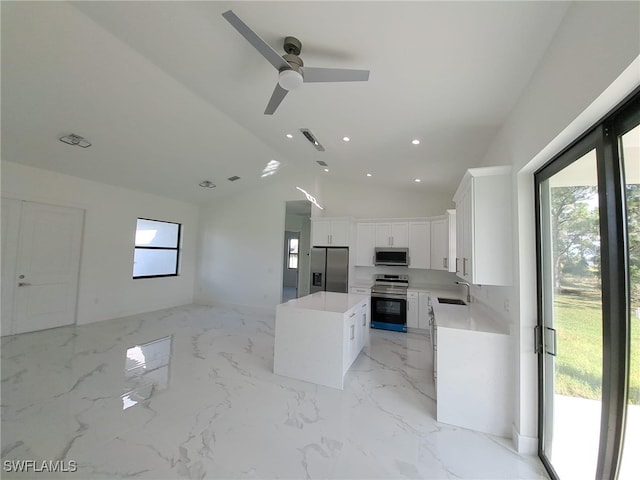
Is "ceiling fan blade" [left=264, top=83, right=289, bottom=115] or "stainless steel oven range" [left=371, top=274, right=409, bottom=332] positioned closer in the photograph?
"ceiling fan blade" [left=264, top=83, right=289, bottom=115]

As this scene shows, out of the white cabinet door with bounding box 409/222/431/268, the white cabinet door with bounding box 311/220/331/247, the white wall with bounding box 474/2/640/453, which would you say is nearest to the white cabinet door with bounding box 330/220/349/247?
the white cabinet door with bounding box 311/220/331/247

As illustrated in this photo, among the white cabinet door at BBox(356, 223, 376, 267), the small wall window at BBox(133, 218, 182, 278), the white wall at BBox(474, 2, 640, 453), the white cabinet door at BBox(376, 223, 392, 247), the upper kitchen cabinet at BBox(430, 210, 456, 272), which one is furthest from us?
the small wall window at BBox(133, 218, 182, 278)

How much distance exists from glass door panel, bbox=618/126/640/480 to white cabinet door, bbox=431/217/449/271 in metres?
3.75

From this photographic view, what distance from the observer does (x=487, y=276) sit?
2.25m

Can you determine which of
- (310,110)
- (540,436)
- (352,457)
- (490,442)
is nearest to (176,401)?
(352,457)

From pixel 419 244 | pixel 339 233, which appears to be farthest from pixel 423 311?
pixel 339 233

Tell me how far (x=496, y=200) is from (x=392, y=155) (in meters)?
1.78

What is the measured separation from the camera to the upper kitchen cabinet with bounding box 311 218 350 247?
5.77m

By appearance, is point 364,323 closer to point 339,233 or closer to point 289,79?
point 339,233

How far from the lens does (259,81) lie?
2.63 meters

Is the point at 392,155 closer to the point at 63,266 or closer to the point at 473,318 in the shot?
the point at 473,318

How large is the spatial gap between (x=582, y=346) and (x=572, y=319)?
0.16 meters

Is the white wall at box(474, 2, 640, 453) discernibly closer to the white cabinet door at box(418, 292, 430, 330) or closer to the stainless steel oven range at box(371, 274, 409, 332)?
the white cabinet door at box(418, 292, 430, 330)

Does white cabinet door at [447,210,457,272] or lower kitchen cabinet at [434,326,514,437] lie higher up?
white cabinet door at [447,210,457,272]
